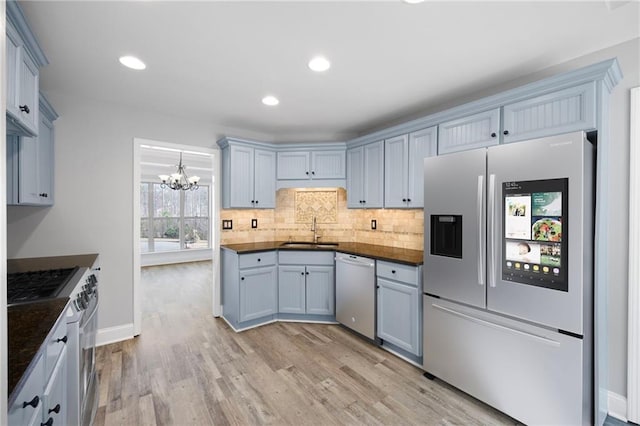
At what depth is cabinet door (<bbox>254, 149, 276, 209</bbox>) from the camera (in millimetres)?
3814

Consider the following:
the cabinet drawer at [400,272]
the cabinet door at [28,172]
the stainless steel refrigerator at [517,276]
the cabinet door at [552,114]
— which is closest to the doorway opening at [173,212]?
the cabinet door at [28,172]

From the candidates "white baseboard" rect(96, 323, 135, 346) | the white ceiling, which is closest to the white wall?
"white baseboard" rect(96, 323, 135, 346)

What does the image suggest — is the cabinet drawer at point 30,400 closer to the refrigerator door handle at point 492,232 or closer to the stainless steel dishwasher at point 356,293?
the refrigerator door handle at point 492,232

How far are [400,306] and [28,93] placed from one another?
306 centimetres

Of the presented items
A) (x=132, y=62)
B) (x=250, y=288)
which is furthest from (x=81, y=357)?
(x=132, y=62)

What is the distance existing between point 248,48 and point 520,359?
2.76 metres

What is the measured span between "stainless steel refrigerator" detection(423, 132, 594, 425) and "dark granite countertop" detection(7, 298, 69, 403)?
7.70 ft

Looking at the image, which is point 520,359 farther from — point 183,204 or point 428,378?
point 183,204

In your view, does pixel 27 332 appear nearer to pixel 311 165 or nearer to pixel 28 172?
pixel 28 172

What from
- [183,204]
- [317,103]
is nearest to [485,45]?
[317,103]

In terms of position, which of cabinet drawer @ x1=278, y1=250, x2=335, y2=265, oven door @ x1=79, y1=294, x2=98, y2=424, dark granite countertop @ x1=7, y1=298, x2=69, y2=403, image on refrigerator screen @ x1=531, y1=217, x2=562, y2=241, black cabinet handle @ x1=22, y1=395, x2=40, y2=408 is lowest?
oven door @ x1=79, y1=294, x2=98, y2=424

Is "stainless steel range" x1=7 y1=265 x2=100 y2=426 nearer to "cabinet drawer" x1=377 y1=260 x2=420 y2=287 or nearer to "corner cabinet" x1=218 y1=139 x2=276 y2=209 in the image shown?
"corner cabinet" x1=218 y1=139 x2=276 y2=209

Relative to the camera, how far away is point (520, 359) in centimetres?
189

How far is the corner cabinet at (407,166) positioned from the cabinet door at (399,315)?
855mm
